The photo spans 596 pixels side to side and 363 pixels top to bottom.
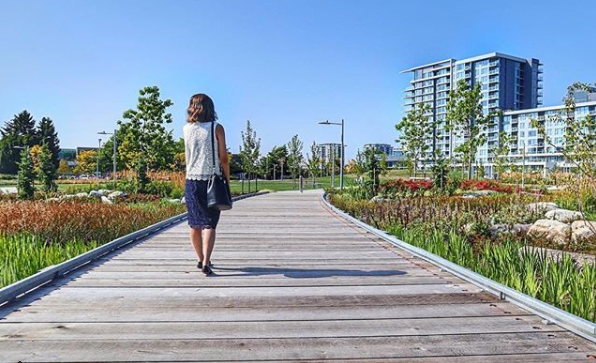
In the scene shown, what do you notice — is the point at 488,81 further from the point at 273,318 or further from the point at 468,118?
the point at 273,318

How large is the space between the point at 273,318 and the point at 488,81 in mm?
117461

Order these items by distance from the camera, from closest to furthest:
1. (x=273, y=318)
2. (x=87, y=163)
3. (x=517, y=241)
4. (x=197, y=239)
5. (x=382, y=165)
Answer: (x=273, y=318), (x=197, y=239), (x=517, y=241), (x=382, y=165), (x=87, y=163)

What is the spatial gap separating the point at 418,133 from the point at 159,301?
38060mm

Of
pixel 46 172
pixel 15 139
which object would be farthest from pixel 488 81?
pixel 46 172

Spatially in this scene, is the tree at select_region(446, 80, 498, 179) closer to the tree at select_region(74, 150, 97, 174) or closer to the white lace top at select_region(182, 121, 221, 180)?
the white lace top at select_region(182, 121, 221, 180)

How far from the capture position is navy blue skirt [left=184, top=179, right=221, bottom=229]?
4.73 metres

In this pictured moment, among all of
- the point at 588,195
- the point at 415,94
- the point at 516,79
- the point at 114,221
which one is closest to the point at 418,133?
the point at 588,195

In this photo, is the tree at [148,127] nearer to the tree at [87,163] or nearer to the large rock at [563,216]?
the large rock at [563,216]

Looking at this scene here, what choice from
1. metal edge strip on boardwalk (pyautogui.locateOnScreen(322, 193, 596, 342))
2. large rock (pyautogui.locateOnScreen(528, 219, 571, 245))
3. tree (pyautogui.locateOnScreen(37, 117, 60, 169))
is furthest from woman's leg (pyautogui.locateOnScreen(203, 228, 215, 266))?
tree (pyautogui.locateOnScreen(37, 117, 60, 169))

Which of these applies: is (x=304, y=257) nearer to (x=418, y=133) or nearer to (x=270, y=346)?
(x=270, y=346)

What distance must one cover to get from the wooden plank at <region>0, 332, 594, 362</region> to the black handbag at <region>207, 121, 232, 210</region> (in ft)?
6.16

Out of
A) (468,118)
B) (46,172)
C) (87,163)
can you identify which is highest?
(468,118)

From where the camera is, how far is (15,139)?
75.6 m

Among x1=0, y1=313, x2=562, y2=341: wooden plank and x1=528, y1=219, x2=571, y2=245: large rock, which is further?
x1=528, y1=219, x2=571, y2=245: large rock
